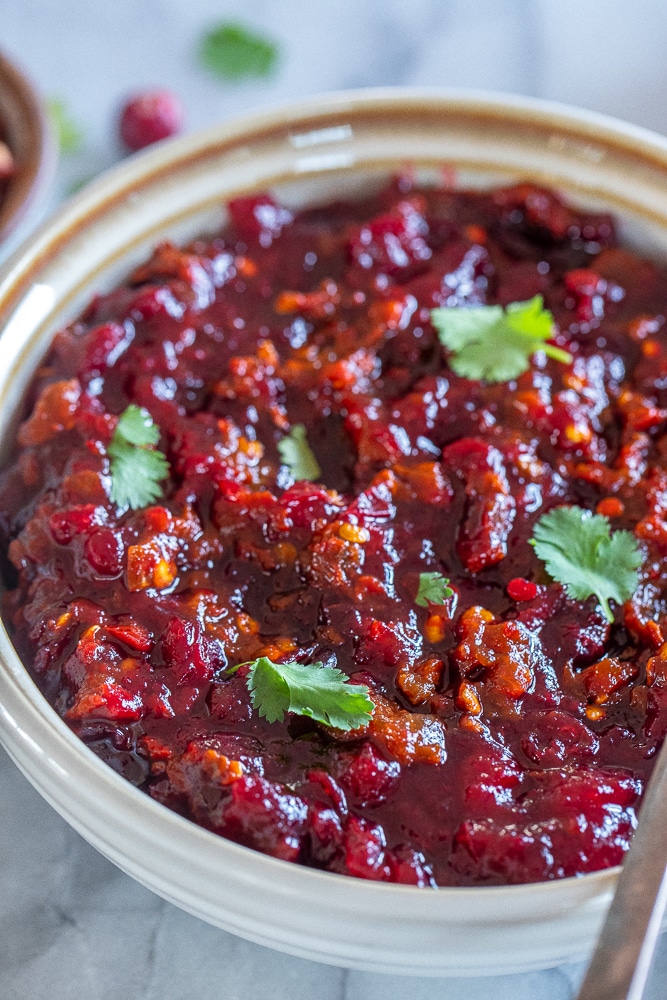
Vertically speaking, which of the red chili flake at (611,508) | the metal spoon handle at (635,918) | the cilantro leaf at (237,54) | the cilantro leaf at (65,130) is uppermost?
the cilantro leaf at (237,54)

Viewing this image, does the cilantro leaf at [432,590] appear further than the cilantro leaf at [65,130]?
No

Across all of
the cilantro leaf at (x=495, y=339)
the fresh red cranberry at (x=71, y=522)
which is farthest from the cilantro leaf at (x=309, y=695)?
the cilantro leaf at (x=495, y=339)

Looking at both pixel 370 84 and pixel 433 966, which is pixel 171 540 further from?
pixel 370 84

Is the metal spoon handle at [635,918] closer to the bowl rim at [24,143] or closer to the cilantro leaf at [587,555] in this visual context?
the cilantro leaf at [587,555]

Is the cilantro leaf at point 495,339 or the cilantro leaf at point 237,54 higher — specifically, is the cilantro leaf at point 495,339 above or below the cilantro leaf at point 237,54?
below

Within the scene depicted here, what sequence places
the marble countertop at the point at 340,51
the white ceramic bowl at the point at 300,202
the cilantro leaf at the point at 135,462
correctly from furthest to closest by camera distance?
the marble countertop at the point at 340,51 → the cilantro leaf at the point at 135,462 → the white ceramic bowl at the point at 300,202

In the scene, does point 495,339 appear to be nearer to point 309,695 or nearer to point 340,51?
point 309,695

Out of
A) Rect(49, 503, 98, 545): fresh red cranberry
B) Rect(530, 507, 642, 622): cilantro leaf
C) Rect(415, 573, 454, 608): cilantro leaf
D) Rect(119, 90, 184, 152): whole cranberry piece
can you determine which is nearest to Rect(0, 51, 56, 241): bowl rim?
Rect(119, 90, 184, 152): whole cranberry piece
